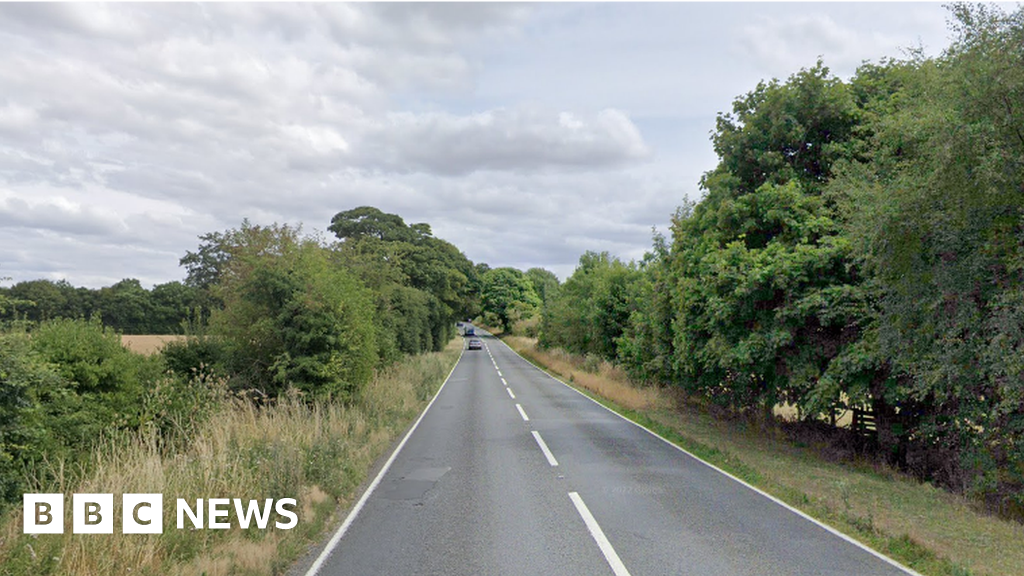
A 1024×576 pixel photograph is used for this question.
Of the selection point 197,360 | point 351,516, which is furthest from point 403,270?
point 351,516

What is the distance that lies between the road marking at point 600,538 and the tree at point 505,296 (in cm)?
9182

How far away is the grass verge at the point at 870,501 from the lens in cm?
639

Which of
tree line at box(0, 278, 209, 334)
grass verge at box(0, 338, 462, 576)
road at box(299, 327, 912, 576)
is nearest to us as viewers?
grass verge at box(0, 338, 462, 576)

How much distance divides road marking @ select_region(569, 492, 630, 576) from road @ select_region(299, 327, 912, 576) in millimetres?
22

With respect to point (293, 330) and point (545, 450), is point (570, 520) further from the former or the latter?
point (293, 330)

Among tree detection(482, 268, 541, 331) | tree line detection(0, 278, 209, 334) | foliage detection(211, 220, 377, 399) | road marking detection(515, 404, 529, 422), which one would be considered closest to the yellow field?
foliage detection(211, 220, 377, 399)

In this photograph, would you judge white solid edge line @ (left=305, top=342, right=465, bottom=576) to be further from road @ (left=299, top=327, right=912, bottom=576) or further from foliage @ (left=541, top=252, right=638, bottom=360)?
foliage @ (left=541, top=252, right=638, bottom=360)

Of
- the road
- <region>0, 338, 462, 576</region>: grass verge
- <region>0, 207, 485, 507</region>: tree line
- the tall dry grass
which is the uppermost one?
<region>0, 207, 485, 507</region>: tree line

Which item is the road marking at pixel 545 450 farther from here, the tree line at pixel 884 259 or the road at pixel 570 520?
the tree line at pixel 884 259

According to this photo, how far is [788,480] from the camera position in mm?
10039

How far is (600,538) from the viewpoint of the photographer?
274 inches

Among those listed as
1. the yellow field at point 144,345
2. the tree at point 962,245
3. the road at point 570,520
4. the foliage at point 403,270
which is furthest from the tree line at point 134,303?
the tree at point 962,245

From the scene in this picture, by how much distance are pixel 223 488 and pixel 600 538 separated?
463 cm

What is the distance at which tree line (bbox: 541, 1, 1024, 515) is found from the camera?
8.47 metres
